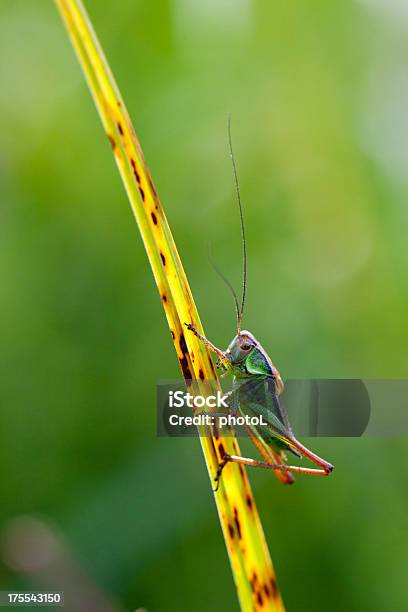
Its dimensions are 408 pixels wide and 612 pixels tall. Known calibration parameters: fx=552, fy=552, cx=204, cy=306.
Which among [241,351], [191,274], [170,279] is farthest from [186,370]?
[191,274]

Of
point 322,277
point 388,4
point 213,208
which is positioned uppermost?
point 388,4

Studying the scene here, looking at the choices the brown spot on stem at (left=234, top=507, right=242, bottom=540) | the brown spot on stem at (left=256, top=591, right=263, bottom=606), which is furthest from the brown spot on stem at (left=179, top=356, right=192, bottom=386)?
the brown spot on stem at (left=256, top=591, right=263, bottom=606)

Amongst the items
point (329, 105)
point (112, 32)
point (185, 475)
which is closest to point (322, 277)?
point (329, 105)

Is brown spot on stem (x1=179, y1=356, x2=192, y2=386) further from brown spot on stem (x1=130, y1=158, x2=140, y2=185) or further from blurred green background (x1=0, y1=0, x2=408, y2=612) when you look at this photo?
blurred green background (x1=0, y1=0, x2=408, y2=612)

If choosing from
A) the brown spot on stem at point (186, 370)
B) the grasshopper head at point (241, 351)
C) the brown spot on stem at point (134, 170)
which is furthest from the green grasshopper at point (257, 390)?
the brown spot on stem at point (134, 170)

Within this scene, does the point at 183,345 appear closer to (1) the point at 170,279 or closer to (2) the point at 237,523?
(1) the point at 170,279

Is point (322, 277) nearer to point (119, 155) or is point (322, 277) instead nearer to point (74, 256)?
point (74, 256)
